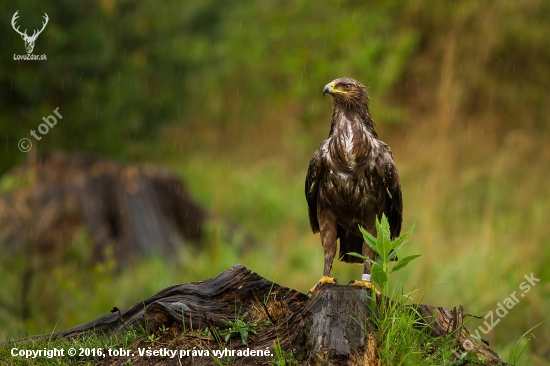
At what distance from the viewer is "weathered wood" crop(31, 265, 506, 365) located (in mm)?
3629

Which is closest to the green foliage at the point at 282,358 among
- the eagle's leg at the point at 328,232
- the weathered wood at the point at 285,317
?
the weathered wood at the point at 285,317

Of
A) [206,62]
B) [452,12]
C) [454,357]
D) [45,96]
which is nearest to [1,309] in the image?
[45,96]

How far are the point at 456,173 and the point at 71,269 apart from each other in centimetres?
576

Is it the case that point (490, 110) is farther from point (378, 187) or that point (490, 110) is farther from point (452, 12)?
point (378, 187)

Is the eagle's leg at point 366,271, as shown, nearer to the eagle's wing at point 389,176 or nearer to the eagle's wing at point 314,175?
the eagle's wing at point 389,176

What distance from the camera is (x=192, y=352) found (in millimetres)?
3912

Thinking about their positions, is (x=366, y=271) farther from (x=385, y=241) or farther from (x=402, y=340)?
(x=402, y=340)

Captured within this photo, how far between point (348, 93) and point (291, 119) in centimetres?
1170

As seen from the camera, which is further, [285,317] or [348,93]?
[348,93]

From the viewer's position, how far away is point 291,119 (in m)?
16.4

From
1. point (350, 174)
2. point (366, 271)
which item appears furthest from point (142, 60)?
point (366, 271)

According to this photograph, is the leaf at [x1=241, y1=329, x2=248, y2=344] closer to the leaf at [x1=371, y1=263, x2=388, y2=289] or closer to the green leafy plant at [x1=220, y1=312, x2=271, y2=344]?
the green leafy plant at [x1=220, y1=312, x2=271, y2=344]

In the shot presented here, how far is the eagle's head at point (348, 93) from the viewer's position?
470 cm

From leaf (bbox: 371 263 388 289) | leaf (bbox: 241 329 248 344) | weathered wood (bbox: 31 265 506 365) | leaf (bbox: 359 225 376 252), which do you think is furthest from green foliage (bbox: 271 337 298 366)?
leaf (bbox: 359 225 376 252)
